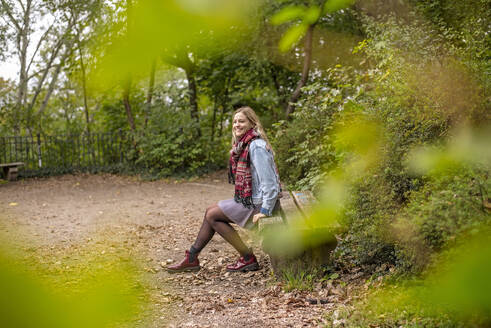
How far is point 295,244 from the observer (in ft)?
12.4

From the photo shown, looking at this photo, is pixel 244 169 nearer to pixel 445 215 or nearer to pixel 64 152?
pixel 445 215

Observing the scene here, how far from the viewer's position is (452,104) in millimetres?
3135

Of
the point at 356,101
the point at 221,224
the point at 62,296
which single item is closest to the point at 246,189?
the point at 221,224

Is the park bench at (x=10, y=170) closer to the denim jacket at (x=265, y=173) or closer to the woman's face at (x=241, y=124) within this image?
the woman's face at (x=241, y=124)

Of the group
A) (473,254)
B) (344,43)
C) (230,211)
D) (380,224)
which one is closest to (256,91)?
(344,43)

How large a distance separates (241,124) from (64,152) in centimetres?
990

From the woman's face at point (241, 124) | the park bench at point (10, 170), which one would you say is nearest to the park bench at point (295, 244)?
the woman's face at point (241, 124)

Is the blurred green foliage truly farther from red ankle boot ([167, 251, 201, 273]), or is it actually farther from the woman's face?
red ankle boot ([167, 251, 201, 273])

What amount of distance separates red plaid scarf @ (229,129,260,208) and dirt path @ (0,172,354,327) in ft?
2.60

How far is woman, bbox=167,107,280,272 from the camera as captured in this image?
400 cm

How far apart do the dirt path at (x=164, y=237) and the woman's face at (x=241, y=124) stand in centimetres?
134

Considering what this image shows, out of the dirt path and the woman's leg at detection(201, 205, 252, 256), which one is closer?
the dirt path

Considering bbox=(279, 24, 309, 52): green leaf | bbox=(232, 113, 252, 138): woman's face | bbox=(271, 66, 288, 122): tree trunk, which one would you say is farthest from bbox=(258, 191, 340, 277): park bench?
bbox=(271, 66, 288, 122): tree trunk

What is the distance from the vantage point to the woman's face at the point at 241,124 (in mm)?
4152
